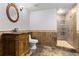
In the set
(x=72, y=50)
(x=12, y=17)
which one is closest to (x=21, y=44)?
(x=12, y=17)

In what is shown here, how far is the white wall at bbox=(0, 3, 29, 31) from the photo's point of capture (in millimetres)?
2592

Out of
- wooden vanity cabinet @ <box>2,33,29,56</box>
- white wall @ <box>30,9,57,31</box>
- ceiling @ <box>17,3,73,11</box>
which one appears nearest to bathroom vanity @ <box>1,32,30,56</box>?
wooden vanity cabinet @ <box>2,33,29,56</box>

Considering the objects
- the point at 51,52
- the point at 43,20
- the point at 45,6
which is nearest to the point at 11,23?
the point at 43,20

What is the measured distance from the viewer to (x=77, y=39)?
103 inches

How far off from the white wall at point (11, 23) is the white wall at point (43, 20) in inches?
4.2

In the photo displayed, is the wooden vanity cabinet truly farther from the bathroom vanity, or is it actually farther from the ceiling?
the ceiling

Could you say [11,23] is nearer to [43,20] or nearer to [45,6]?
[43,20]

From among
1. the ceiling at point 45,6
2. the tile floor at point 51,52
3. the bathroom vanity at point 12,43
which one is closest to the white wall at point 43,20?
the ceiling at point 45,6

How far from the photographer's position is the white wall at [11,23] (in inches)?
102

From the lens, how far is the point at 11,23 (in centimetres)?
262

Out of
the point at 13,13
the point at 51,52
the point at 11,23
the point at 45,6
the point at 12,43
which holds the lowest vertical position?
the point at 51,52

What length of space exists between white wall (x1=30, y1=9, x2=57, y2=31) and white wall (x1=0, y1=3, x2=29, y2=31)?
11cm

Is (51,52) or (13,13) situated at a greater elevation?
(13,13)

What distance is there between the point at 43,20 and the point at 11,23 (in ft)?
1.90
